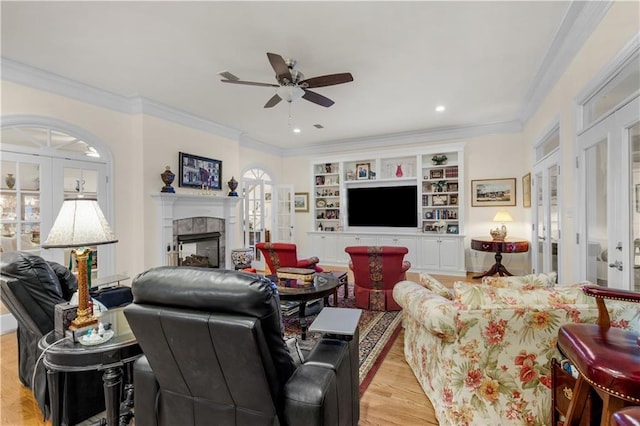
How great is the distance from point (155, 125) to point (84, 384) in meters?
3.76

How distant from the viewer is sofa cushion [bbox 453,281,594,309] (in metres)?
1.64

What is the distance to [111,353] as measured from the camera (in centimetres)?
144

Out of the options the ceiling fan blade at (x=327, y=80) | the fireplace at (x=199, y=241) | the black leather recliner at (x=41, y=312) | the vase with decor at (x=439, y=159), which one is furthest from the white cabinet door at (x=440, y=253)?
the black leather recliner at (x=41, y=312)

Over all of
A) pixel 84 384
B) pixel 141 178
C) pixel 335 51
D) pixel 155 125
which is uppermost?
pixel 335 51

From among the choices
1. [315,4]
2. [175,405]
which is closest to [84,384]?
[175,405]

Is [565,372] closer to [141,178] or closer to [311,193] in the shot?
[141,178]

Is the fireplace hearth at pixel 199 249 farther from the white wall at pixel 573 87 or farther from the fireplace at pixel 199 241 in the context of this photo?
the white wall at pixel 573 87

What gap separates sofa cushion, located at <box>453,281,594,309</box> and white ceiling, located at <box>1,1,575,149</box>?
88.3 inches

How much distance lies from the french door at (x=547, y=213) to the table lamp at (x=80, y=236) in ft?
14.2

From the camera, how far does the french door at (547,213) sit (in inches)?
141

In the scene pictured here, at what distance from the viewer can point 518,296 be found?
1686 millimetres

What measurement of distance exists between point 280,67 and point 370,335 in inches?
109

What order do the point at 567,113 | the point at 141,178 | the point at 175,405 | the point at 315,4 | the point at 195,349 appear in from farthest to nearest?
the point at 141,178 → the point at 567,113 → the point at 315,4 → the point at 175,405 → the point at 195,349

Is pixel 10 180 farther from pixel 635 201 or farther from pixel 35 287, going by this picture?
pixel 635 201
